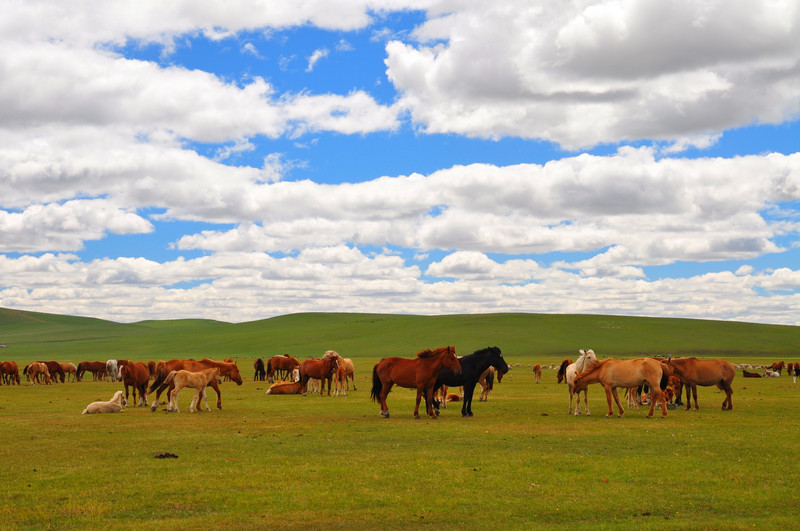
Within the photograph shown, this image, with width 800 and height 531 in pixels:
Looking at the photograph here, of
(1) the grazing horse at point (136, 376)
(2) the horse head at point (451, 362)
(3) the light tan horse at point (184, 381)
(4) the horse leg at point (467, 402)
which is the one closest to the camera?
(2) the horse head at point (451, 362)

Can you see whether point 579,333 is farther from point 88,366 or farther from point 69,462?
point 69,462

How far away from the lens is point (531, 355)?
125 metres

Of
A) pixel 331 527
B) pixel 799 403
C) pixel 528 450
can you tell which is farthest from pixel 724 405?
pixel 331 527

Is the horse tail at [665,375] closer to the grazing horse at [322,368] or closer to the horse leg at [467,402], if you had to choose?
the horse leg at [467,402]

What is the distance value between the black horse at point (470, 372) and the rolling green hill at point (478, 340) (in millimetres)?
94972

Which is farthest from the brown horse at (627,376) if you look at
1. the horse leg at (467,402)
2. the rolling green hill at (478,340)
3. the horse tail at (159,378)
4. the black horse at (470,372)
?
the rolling green hill at (478,340)

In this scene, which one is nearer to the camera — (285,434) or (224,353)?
(285,434)

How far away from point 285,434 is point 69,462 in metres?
6.24

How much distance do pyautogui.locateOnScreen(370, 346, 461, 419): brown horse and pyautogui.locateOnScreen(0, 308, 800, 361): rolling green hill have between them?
96.3m

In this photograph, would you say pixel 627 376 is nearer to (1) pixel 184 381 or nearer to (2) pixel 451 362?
(2) pixel 451 362

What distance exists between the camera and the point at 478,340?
468 ft

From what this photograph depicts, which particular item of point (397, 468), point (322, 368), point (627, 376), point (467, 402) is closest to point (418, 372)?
point (467, 402)

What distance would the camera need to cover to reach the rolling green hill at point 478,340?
13375 cm

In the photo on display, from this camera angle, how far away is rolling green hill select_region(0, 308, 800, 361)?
5266 inches
